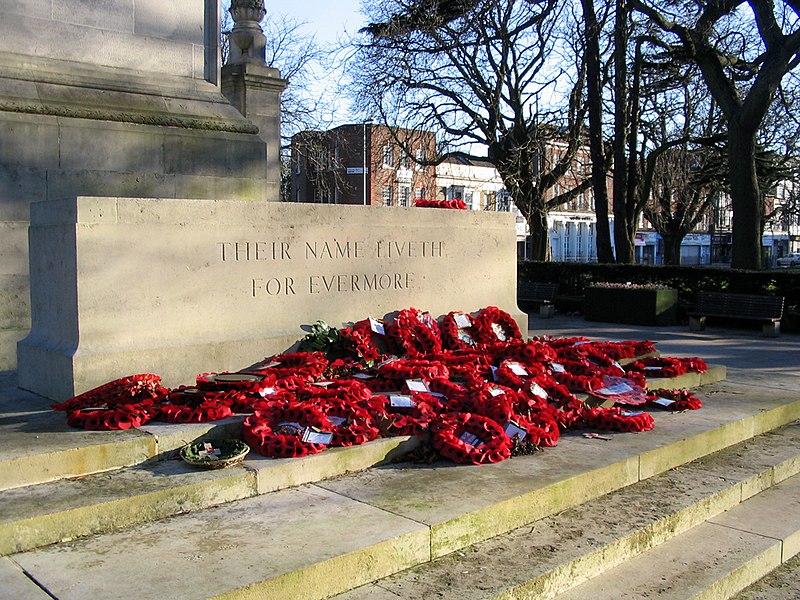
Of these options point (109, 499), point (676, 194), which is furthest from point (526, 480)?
point (676, 194)

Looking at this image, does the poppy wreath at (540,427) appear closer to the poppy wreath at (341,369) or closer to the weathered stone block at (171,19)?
the poppy wreath at (341,369)

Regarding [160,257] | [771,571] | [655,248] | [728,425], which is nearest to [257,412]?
[160,257]

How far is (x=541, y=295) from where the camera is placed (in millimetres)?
20328

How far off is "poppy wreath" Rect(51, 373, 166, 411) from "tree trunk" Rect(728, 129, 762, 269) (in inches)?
670

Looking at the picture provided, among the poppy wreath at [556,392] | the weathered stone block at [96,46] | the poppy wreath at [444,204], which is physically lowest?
the poppy wreath at [556,392]

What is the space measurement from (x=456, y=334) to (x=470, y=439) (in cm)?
287

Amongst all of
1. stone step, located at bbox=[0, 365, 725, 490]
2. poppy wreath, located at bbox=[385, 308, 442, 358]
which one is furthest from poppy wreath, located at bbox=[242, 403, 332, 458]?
poppy wreath, located at bbox=[385, 308, 442, 358]

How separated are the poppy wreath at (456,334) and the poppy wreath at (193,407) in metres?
3.03

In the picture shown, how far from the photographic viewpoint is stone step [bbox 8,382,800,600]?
3.44m

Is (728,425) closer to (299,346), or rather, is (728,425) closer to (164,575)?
(299,346)

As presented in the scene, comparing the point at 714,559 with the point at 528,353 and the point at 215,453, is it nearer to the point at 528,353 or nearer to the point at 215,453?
the point at 215,453

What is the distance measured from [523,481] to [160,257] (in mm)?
3202

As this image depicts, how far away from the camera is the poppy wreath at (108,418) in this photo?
5051 mm

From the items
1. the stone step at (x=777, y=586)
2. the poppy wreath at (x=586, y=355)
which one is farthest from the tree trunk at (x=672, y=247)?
the stone step at (x=777, y=586)
